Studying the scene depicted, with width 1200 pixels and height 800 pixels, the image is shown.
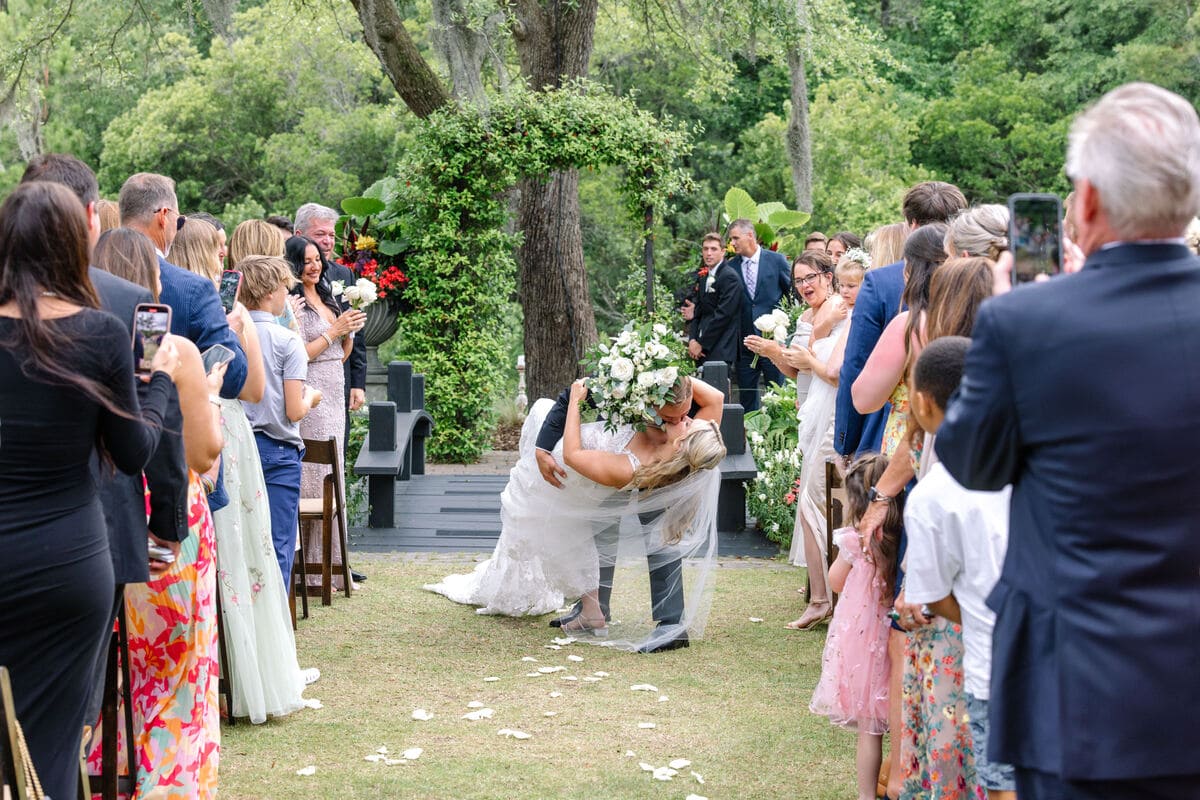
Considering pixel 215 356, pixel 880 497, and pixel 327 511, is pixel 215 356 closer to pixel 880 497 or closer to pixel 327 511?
pixel 880 497

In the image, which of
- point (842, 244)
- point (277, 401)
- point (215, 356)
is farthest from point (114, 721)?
point (842, 244)

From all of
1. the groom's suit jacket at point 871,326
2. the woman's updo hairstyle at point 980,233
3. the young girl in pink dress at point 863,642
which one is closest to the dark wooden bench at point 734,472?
the groom's suit jacket at point 871,326

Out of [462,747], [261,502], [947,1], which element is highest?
[947,1]

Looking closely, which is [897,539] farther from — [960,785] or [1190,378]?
[1190,378]

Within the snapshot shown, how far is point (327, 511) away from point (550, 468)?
1529 millimetres

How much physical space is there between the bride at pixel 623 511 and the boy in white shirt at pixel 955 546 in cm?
317

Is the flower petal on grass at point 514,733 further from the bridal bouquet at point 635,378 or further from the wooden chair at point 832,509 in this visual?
the wooden chair at point 832,509

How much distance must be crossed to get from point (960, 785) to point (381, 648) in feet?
12.2

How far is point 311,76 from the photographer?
27.2 meters

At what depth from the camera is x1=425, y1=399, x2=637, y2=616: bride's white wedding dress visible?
21.9 ft

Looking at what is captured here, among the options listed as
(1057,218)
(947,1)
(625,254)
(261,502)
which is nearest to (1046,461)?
(1057,218)

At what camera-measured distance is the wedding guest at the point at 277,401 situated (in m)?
6.23

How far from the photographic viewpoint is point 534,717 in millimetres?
5617

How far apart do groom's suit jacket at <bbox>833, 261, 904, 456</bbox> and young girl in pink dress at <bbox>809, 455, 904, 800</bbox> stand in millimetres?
553
